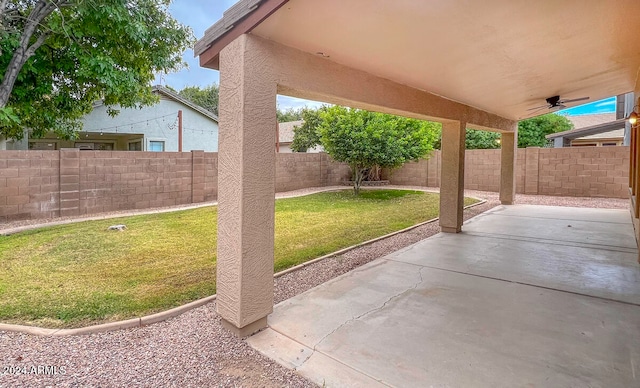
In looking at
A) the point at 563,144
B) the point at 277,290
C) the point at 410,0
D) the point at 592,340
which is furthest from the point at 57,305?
the point at 563,144

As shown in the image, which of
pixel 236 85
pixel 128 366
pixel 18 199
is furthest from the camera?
pixel 18 199

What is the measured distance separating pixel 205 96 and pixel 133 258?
31.8 meters

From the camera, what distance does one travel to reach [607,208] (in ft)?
33.5

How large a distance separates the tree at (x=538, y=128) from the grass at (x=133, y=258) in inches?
639

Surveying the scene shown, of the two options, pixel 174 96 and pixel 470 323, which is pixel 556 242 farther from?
pixel 174 96

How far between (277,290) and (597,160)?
13.3m

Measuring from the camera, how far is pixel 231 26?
2.80 meters

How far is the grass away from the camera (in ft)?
11.7

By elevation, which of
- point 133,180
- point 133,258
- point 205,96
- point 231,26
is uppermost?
point 205,96

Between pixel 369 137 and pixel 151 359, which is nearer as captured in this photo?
pixel 151 359

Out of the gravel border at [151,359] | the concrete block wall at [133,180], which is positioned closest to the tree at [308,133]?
the concrete block wall at [133,180]

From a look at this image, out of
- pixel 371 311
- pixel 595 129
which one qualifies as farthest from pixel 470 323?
pixel 595 129

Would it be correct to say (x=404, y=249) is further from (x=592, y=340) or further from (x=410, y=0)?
(x=410, y=0)

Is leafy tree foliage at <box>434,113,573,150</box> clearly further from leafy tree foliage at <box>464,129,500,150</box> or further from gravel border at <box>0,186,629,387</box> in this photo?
gravel border at <box>0,186,629,387</box>
